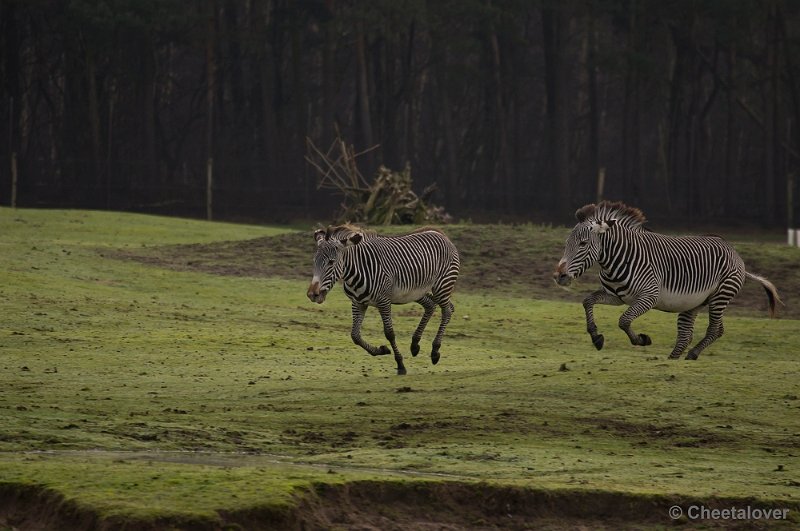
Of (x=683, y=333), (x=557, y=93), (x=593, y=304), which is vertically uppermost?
(x=557, y=93)

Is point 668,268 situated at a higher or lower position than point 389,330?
higher

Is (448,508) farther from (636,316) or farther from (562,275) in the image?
(636,316)

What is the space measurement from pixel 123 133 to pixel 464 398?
5494 centimetres

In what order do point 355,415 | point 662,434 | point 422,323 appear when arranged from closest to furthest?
1. point 662,434
2. point 355,415
3. point 422,323

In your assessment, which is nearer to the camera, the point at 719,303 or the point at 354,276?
the point at 354,276

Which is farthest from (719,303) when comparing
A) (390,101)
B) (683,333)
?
(390,101)

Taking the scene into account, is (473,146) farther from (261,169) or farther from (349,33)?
(261,169)

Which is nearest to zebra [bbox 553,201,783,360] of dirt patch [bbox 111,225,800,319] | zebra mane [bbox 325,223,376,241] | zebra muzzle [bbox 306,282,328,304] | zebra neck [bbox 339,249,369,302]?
zebra neck [bbox 339,249,369,302]

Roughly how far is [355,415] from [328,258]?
3.17 m

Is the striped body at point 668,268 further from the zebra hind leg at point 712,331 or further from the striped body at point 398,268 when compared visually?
the striped body at point 398,268

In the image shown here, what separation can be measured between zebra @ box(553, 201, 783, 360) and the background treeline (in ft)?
107

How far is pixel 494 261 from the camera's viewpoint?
3008cm

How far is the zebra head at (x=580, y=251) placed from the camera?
53.6 ft

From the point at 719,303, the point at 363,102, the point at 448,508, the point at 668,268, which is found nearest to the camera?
the point at 448,508
